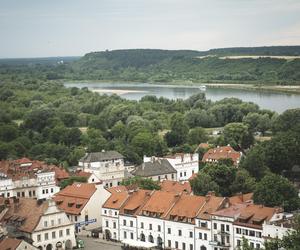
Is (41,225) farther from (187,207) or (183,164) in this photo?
(183,164)

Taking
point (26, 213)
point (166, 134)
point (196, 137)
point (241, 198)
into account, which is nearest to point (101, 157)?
point (26, 213)

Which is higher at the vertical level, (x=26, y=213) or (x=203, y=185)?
(x=26, y=213)

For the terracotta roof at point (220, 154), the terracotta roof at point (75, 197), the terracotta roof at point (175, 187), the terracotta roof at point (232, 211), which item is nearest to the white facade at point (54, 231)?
the terracotta roof at point (75, 197)

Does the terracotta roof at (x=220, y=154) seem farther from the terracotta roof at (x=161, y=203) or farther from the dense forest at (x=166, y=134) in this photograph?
the terracotta roof at (x=161, y=203)

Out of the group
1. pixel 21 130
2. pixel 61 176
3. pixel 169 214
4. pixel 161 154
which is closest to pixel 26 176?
pixel 61 176

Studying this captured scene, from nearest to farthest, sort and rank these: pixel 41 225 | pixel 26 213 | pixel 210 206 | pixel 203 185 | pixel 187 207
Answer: pixel 210 206 < pixel 41 225 < pixel 187 207 < pixel 26 213 < pixel 203 185

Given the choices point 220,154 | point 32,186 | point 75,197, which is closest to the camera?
point 75,197

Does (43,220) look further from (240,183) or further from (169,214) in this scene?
(240,183)
